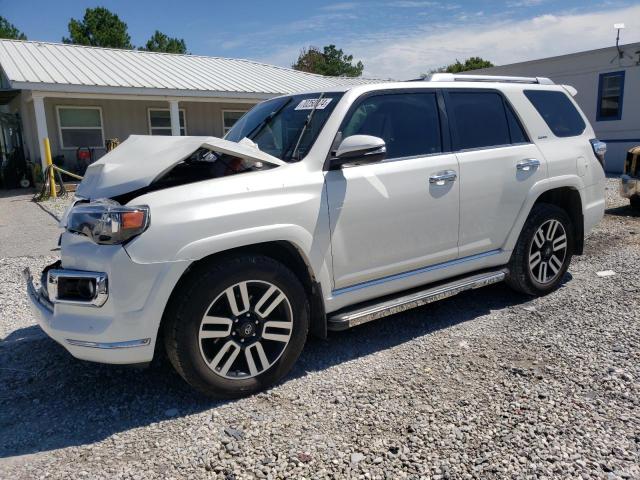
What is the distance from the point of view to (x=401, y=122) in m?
3.93

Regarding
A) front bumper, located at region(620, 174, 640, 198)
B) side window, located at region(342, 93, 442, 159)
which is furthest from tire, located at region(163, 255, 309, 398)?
front bumper, located at region(620, 174, 640, 198)

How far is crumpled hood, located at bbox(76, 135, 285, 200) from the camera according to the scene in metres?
3.09

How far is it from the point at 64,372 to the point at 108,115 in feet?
51.9

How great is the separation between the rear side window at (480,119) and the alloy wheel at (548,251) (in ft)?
2.98

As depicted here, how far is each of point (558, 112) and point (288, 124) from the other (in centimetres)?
275

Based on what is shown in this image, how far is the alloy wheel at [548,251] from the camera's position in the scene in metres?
4.73

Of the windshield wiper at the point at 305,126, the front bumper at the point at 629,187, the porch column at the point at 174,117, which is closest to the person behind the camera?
the windshield wiper at the point at 305,126

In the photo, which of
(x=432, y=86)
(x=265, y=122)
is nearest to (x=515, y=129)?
(x=432, y=86)

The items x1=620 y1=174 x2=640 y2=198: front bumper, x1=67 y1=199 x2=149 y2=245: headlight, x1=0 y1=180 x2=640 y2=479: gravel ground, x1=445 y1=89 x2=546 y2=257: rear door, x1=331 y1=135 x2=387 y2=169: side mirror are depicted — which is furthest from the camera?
x1=620 y1=174 x2=640 y2=198: front bumper

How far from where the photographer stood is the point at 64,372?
3.64 m

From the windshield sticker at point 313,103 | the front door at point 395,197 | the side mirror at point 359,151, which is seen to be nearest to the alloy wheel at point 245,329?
A: the front door at point 395,197

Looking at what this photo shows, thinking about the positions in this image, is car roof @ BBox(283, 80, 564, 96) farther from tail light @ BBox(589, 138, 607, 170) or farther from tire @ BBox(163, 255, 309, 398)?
tire @ BBox(163, 255, 309, 398)

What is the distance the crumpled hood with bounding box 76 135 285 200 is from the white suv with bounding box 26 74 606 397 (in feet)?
0.04

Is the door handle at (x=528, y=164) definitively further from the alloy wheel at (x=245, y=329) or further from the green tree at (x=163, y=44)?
the green tree at (x=163, y=44)
